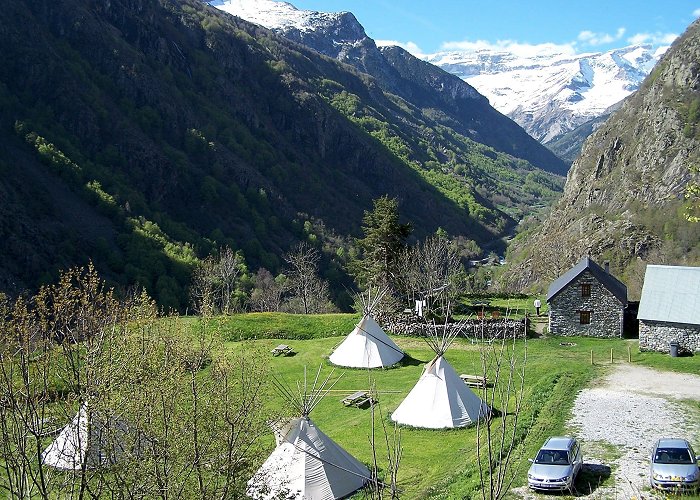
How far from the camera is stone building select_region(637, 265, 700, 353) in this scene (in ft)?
135

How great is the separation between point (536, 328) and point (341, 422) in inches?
943

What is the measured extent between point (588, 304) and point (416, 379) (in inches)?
612

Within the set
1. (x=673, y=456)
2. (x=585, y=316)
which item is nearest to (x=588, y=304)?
(x=585, y=316)

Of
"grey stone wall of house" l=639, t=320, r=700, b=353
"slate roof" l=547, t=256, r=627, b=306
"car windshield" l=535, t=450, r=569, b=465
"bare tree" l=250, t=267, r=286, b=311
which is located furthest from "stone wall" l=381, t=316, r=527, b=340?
"bare tree" l=250, t=267, r=286, b=311

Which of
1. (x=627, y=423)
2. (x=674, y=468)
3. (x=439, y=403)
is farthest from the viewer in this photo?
(x=439, y=403)

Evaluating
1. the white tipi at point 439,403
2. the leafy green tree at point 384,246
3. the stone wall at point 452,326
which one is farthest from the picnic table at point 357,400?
Answer: the leafy green tree at point 384,246

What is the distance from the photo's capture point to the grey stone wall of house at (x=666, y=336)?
41031 millimetres

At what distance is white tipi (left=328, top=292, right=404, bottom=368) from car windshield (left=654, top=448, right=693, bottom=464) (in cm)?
2374

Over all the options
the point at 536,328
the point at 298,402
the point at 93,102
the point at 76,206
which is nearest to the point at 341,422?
the point at 298,402

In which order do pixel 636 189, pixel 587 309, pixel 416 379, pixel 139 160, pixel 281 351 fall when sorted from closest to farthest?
pixel 416 379 → pixel 281 351 → pixel 587 309 → pixel 636 189 → pixel 139 160

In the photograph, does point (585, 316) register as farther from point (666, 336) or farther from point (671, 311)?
point (671, 311)

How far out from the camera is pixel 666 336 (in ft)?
137

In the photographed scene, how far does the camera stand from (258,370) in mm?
22438

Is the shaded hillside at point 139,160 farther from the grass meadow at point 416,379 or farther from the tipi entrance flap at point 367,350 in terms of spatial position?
the tipi entrance flap at point 367,350
